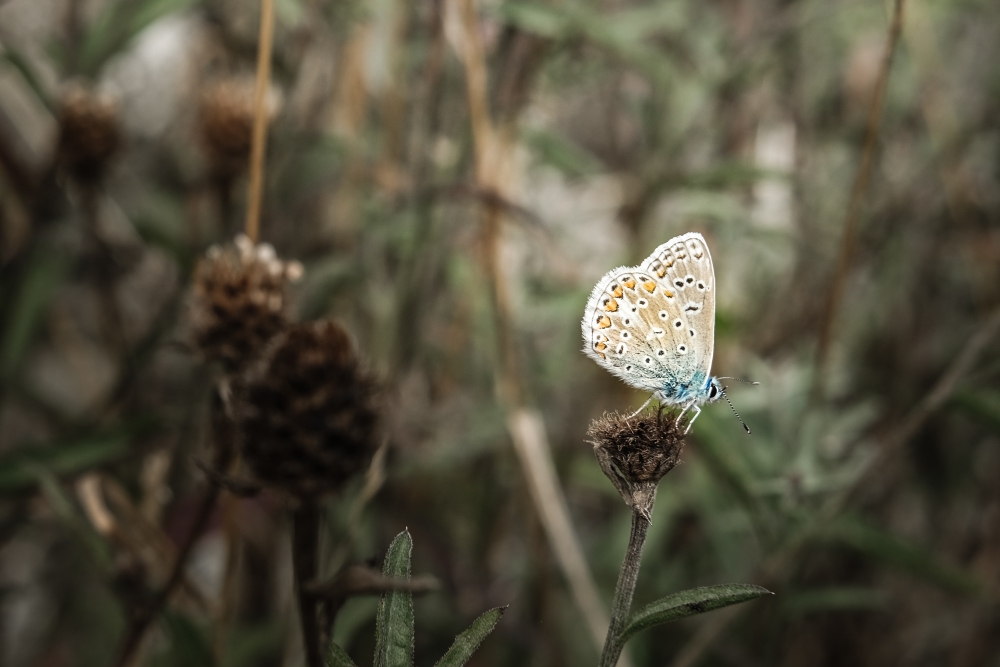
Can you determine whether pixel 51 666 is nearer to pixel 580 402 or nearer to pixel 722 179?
pixel 580 402

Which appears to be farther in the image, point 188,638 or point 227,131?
point 227,131

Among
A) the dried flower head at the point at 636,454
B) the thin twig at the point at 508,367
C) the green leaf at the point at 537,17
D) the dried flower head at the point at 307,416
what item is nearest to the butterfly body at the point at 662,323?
the dried flower head at the point at 636,454

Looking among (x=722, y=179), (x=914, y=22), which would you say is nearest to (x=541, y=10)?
(x=722, y=179)

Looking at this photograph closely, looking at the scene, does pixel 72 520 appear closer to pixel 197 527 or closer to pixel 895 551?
pixel 197 527

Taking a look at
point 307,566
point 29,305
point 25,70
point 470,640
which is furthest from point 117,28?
point 470,640

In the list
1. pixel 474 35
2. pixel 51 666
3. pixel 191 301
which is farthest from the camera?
pixel 51 666

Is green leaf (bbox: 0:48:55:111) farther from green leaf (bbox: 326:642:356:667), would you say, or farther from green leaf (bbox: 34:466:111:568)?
green leaf (bbox: 326:642:356:667)

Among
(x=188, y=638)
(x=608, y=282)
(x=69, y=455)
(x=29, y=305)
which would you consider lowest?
(x=188, y=638)
